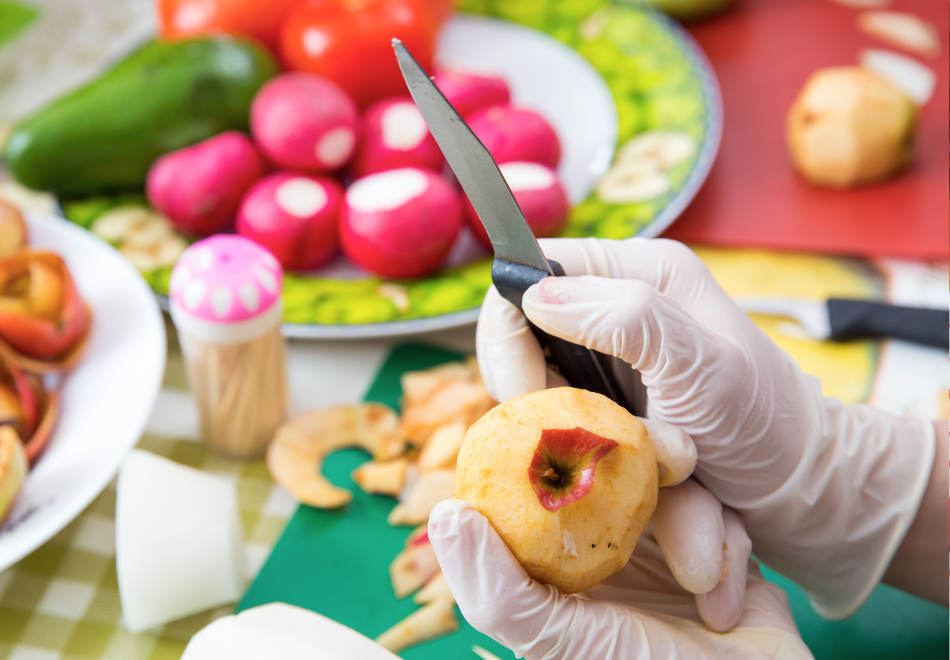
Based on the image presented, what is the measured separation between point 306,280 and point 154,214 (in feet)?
0.95

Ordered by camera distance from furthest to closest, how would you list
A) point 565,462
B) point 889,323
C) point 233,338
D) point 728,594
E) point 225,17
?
point 225,17, point 889,323, point 233,338, point 728,594, point 565,462

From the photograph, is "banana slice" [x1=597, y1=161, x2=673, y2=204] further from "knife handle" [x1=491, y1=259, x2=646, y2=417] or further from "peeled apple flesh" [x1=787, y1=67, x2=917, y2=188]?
"knife handle" [x1=491, y1=259, x2=646, y2=417]

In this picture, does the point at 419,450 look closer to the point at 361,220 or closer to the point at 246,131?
the point at 361,220

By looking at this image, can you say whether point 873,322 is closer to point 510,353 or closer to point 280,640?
point 510,353

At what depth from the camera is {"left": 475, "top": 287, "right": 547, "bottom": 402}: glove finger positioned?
Answer: 66cm

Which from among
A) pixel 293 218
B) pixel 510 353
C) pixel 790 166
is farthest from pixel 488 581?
pixel 790 166

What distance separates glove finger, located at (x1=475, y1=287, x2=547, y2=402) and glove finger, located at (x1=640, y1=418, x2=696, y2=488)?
4.2 inches

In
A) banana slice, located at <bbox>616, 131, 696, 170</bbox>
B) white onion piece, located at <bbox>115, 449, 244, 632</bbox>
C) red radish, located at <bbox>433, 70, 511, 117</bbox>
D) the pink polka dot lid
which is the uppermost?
red radish, located at <bbox>433, 70, 511, 117</bbox>

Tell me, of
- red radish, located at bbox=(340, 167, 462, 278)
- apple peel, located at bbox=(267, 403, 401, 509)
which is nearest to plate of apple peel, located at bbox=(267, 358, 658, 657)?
apple peel, located at bbox=(267, 403, 401, 509)

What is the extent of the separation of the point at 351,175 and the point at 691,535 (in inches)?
33.0

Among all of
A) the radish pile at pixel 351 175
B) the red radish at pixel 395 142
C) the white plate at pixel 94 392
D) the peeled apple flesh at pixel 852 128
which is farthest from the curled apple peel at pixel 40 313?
the peeled apple flesh at pixel 852 128

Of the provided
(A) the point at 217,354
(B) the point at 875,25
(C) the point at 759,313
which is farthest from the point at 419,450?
(B) the point at 875,25

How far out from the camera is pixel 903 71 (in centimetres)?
147

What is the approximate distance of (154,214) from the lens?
48.1 inches
